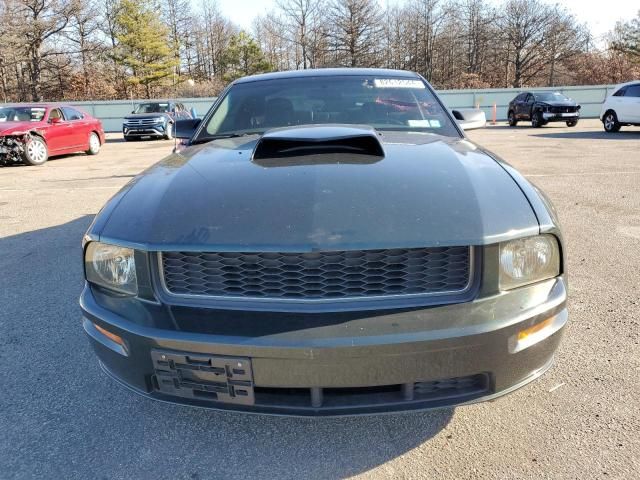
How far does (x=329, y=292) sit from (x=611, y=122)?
1840 cm

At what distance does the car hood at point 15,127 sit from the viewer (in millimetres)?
11672

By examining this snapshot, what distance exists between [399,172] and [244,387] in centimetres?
100

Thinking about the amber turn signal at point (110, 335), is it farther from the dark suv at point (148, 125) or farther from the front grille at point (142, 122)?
the front grille at point (142, 122)

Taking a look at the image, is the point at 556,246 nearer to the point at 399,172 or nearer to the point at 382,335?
the point at 399,172

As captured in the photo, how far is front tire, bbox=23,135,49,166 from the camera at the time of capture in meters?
11.9

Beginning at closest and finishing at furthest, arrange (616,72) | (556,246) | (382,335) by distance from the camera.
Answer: (382,335) < (556,246) < (616,72)

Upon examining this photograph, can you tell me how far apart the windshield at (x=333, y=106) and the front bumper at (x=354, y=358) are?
1.57 meters

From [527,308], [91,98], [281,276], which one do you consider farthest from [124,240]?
[91,98]

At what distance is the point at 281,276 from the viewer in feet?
5.14

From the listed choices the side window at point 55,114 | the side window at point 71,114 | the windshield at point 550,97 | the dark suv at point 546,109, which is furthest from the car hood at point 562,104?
the side window at point 55,114

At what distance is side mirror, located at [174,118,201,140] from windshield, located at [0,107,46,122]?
11011mm

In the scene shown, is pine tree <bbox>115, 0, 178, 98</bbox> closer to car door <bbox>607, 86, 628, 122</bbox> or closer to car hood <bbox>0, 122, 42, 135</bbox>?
car hood <bbox>0, 122, 42, 135</bbox>

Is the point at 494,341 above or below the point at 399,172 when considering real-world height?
below

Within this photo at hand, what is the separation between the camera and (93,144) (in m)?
14.6
